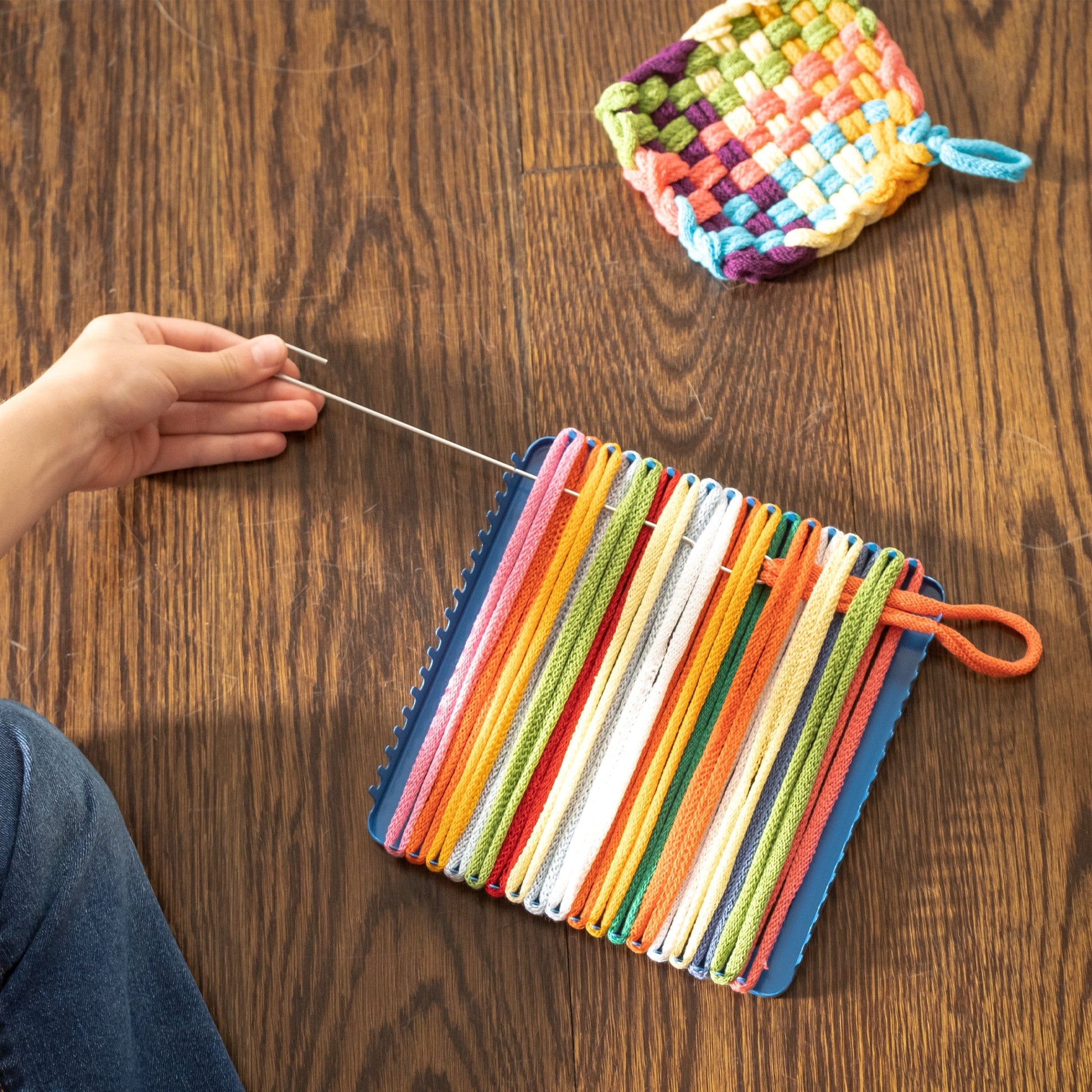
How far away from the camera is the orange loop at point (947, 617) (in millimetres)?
857

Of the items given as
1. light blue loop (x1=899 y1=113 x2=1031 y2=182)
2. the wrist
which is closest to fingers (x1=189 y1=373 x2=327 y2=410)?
the wrist

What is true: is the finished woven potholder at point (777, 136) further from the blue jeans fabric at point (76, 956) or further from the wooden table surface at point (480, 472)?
the blue jeans fabric at point (76, 956)

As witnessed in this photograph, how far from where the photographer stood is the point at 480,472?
933mm

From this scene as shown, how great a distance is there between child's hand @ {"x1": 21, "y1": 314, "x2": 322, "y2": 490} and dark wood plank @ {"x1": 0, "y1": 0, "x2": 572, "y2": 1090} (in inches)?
1.2

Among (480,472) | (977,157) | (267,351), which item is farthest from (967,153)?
(267,351)

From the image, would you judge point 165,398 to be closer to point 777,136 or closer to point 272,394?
point 272,394

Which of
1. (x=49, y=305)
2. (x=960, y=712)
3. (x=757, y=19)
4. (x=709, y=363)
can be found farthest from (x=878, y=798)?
(x=49, y=305)

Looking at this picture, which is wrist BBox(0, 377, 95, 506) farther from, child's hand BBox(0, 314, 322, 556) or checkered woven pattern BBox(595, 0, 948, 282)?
checkered woven pattern BBox(595, 0, 948, 282)

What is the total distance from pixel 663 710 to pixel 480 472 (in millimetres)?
275

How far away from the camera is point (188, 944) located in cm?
89

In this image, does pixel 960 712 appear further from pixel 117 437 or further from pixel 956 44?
pixel 117 437

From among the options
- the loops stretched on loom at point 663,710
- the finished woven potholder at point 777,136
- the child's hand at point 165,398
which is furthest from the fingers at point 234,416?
the finished woven potholder at point 777,136

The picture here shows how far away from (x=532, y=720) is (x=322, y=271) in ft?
1.57

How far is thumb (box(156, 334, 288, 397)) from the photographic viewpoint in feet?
2.85
